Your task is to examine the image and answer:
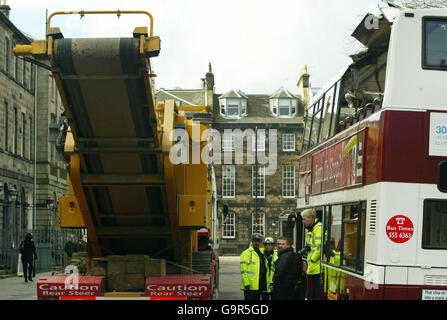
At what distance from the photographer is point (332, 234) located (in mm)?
11766

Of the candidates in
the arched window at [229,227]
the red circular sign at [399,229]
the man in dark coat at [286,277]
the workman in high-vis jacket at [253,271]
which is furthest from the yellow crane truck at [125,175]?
the arched window at [229,227]

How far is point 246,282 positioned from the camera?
12.8 m

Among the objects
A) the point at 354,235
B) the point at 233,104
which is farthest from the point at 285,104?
the point at 354,235

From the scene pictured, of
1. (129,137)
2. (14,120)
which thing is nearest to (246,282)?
(129,137)

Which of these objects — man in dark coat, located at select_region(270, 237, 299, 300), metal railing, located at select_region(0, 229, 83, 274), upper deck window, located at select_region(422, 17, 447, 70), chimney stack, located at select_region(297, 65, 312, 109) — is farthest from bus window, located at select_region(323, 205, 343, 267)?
chimney stack, located at select_region(297, 65, 312, 109)

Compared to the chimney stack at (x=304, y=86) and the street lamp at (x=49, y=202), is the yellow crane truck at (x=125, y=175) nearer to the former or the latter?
the street lamp at (x=49, y=202)

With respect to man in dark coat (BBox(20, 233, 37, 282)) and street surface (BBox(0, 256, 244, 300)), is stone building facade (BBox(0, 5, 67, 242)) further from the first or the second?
street surface (BBox(0, 256, 244, 300))

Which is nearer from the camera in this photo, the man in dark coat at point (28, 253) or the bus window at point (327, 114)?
the bus window at point (327, 114)

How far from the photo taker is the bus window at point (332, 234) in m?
11.3

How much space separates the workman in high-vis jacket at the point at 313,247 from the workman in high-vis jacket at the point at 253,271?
0.84 metres

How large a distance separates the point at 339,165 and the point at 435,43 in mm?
2691

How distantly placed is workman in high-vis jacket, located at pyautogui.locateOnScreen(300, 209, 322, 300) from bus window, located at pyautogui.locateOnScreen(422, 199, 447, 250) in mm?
2930

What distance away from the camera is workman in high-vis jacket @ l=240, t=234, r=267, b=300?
42.1 ft

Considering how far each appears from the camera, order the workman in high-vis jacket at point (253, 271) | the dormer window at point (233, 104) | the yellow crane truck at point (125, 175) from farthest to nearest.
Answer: the dormer window at point (233, 104) < the workman in high-vis jacket at point (253, 271) < the yellow crane truck at point (125, 175)
